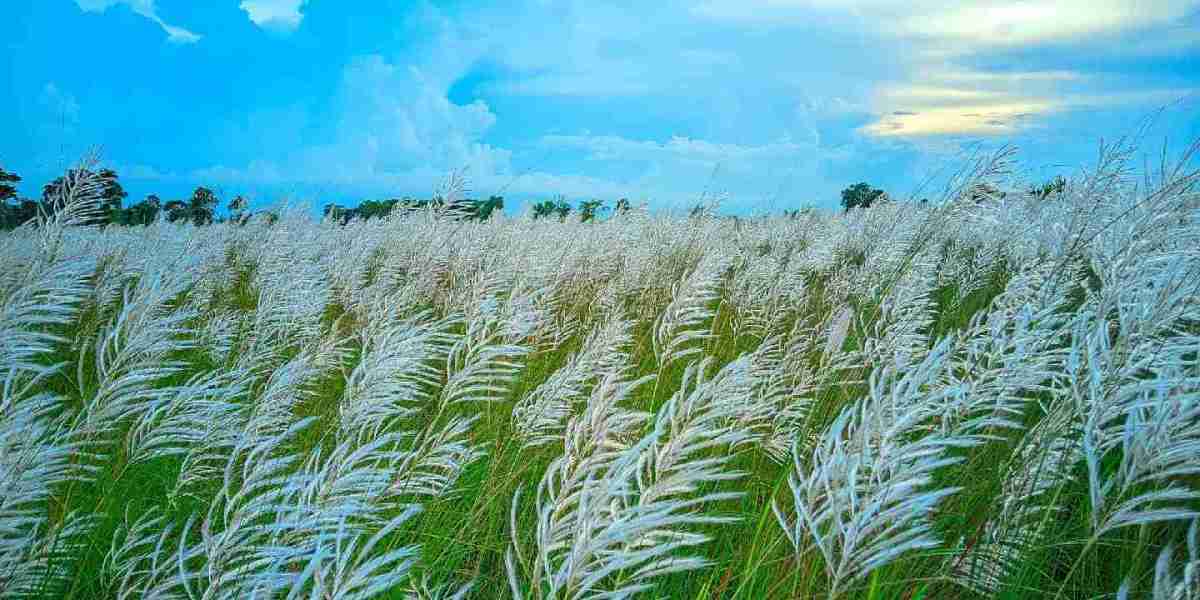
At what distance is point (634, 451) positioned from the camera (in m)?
0.95

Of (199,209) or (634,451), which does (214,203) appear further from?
(634,451)

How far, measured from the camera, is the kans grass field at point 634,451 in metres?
1.18

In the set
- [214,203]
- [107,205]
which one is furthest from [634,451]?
[214,203]

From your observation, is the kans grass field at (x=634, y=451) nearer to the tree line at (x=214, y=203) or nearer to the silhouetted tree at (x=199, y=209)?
the tree line at (x=214, y=203)

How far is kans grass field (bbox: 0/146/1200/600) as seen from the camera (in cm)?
118

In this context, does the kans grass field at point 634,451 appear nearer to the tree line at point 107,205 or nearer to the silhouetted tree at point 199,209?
the tree line at point 107,205

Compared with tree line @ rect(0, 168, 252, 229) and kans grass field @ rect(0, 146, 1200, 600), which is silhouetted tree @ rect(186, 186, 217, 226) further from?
kans grass field @ rect(0, 146, 1200, 600)

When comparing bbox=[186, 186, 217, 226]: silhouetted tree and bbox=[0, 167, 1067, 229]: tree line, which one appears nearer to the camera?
bbox=[0, 167, 1067, 229]: tree line

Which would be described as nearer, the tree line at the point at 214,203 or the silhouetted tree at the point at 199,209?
the tree line at the point at 214,203

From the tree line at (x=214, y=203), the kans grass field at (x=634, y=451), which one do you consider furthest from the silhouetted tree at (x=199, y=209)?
the kans grass field at (x=634, y=451)

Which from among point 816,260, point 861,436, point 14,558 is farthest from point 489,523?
point 816,260

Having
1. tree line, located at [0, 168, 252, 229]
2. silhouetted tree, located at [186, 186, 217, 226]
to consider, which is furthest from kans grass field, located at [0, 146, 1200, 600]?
silhouetted tree, located at [186, 186, 217, 226]

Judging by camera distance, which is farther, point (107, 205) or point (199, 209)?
point (199, 209)

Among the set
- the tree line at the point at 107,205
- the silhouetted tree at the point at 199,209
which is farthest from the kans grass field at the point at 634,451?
the silhouetted tree at the point at 199,209
